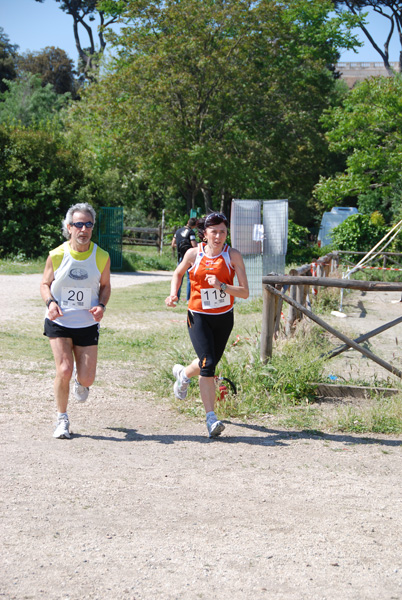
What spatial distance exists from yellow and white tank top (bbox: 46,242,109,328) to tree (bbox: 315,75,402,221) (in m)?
24.0

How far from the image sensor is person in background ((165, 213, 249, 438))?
5.55 m

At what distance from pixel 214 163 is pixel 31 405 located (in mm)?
23120

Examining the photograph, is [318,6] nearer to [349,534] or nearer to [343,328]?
[343,328]

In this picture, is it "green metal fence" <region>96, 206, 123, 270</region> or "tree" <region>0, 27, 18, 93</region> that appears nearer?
"green metal fence" <region>96, 206, 123, 270</region>

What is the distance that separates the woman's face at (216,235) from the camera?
Answer: 18.1 feet

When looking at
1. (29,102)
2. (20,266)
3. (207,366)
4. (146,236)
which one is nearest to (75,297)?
(207,366)

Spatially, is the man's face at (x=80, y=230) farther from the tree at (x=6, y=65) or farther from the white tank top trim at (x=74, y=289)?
the tree at (x=6, y=65)

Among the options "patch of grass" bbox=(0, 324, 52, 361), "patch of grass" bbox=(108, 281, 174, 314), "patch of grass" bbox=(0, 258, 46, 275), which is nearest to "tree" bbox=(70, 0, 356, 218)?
"patch of grass" bbox=(0, 258, 46, 275)

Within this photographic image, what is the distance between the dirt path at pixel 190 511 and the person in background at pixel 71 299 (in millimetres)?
564

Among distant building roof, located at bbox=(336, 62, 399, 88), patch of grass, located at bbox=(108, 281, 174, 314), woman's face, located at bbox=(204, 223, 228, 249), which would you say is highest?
distant building roof, located at bbox=(336, 62, 399, 88)

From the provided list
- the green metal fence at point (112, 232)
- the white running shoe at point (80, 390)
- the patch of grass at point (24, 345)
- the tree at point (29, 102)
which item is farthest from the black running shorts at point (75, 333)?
the tree at point (29, 102)

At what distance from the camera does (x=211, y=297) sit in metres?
5.57

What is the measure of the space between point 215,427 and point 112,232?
2038 cm

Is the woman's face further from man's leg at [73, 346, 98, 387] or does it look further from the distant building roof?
the distant building roof
